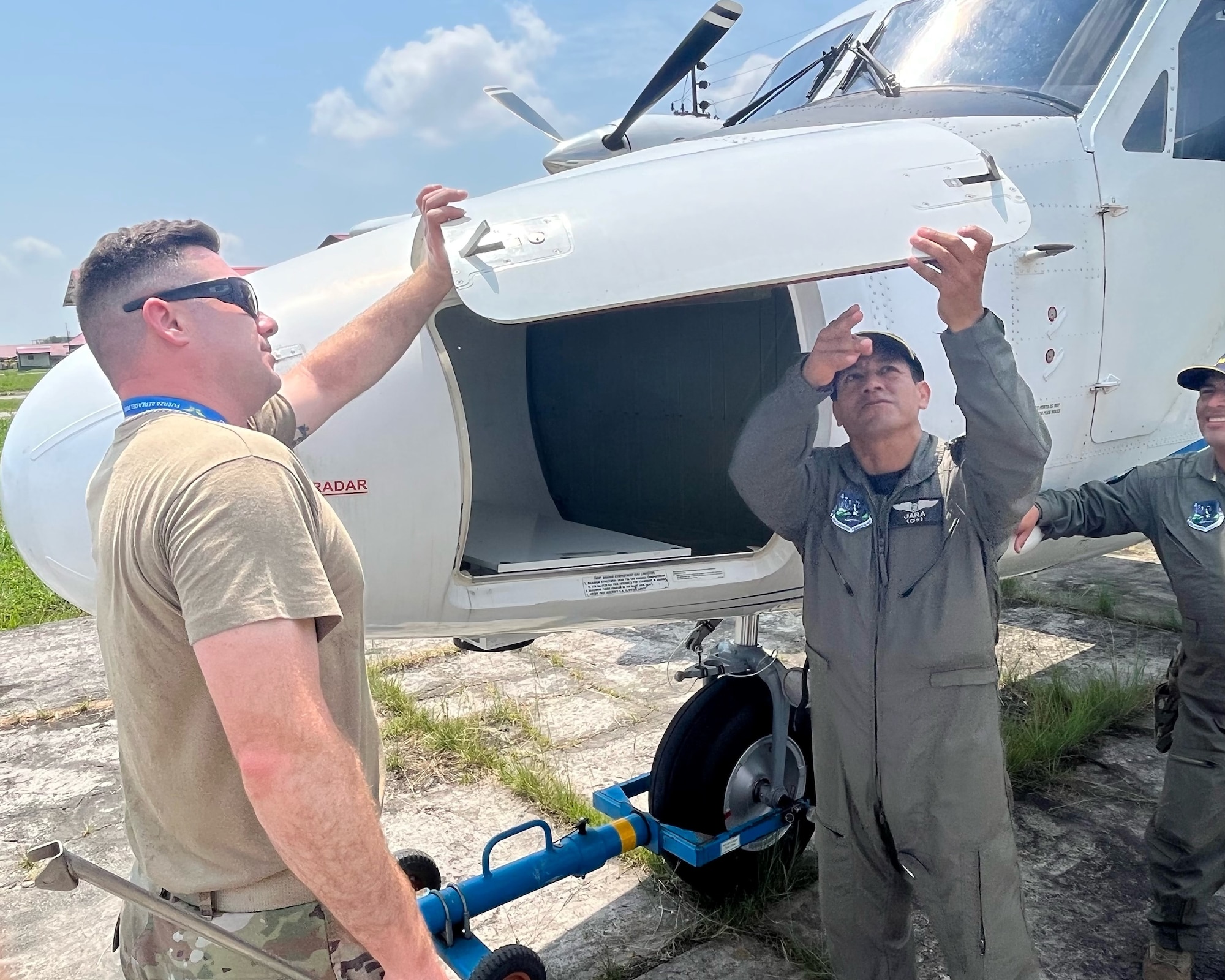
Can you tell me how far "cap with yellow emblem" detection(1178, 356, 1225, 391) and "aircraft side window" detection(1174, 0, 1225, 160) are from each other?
97 centimetres

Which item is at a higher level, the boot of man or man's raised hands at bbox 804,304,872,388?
man's raised hands at bbox 804,304,872,388

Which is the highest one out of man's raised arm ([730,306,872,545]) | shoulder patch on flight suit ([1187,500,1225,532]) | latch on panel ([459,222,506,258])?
latch on panel ([459,222,506,258])

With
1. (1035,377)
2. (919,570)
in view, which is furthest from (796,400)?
(1035,377)

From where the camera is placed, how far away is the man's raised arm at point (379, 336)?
2080 mm

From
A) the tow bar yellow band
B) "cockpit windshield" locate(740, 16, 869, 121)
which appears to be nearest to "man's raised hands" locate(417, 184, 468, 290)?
the tow bar yellow band

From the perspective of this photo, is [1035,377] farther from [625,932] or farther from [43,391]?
[43,391]

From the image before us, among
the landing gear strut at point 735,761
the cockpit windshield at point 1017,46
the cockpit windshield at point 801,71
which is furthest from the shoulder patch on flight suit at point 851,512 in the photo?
the cockpit windshield at point 801,71

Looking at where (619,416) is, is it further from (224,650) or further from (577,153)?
(224,650)

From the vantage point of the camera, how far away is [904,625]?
2.14 metres

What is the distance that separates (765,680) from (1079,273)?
1647 millimetres

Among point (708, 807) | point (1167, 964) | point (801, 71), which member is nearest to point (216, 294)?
point (708, 807)

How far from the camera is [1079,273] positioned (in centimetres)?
297

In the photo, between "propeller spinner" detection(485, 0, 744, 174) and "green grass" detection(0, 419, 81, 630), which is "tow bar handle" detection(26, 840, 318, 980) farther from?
"green grass" detection(0, 419, 81, 630)

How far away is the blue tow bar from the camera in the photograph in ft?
8.59
